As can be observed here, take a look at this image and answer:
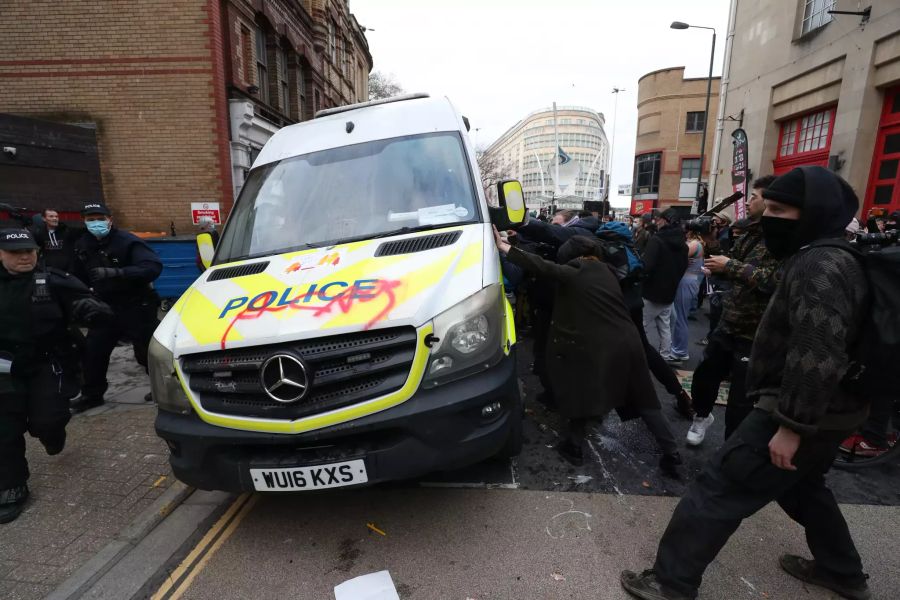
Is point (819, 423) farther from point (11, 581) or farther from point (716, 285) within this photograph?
point (716, 285)

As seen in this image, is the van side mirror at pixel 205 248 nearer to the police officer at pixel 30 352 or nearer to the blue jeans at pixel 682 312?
the police officer at pixel 30 352

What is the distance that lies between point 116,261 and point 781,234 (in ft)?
17.4

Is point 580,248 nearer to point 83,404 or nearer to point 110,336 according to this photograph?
point 110,336

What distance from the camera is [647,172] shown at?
41094 mm

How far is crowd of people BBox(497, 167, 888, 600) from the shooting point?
1696mm

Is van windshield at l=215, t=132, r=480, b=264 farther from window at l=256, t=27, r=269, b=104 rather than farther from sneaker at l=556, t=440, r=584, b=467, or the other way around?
window at l=256, t=27, r=269, b=104

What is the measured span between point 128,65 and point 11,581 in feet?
36.1

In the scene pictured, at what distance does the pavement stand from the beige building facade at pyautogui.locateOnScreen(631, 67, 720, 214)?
3902 cm

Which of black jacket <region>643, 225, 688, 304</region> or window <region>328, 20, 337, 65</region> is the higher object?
window <region>328, 20, 337, 65</region>

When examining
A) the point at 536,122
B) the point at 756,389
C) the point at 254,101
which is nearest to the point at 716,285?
the point at 756,389

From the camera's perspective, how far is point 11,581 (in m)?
2.43

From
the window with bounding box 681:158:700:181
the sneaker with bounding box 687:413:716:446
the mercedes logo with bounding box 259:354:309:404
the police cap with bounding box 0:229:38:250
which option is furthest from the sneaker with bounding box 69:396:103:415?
the window with bounding box 681:158:700:181

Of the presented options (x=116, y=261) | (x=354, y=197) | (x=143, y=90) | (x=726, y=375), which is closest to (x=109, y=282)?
(x=116, y=261)

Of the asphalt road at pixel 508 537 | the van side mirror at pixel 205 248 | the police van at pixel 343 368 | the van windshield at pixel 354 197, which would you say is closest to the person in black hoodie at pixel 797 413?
the asphalt road at pixel 508 537
